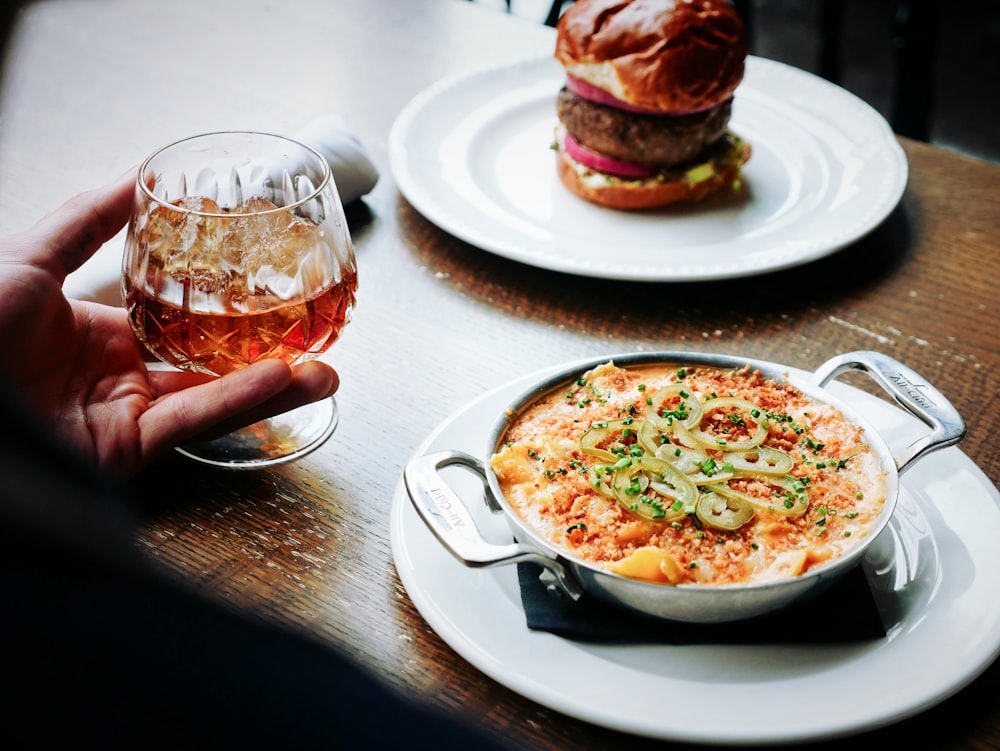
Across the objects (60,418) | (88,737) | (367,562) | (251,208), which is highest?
(88,737)

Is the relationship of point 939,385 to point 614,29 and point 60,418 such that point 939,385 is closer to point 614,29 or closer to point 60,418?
point 614,29

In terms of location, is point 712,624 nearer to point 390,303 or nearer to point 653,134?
point 390,303

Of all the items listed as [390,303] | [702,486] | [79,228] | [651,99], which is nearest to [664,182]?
[651,99]

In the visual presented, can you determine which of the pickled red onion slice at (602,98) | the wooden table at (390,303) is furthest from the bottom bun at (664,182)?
the wooden table at (390,303)

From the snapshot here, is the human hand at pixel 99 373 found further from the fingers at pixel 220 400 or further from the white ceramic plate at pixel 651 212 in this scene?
the white ceramic plate at pixel 651 212

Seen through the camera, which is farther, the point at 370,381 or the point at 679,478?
the point at 370,381

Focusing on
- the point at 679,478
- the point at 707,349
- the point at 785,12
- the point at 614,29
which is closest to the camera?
the point at 679,478

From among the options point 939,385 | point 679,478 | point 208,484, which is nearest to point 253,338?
point 208,484
